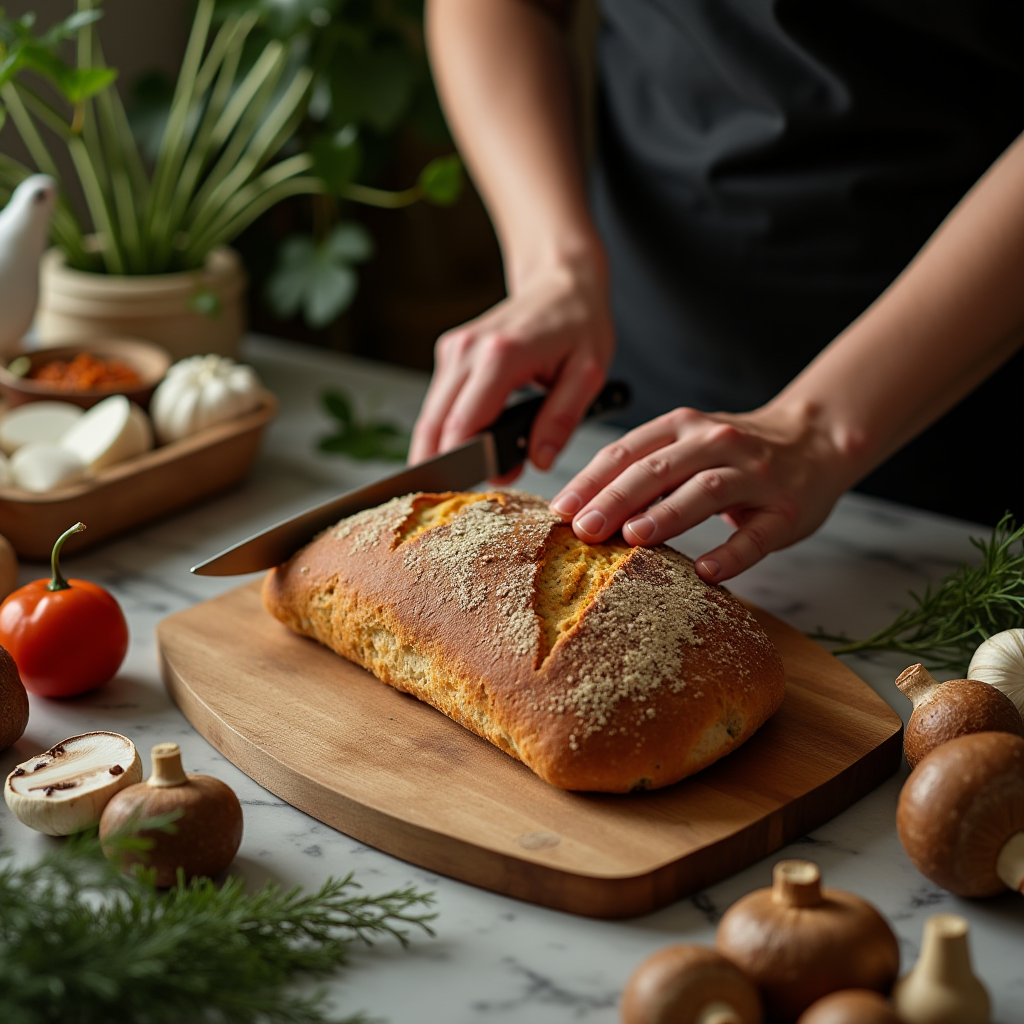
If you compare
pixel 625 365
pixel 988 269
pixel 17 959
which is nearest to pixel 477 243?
pixel 625 365

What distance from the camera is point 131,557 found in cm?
165

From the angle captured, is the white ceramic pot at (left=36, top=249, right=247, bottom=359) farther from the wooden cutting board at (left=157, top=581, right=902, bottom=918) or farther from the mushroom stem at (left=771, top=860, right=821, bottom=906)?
the mushroom stem at (left=771, top=860, right=821, bottom=906)

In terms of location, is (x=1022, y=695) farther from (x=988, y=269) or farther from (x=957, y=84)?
(x=957, y=84)

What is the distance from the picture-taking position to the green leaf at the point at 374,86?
2.39 meters

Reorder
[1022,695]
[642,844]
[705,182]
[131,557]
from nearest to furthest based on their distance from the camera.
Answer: [642,844]
[1022,695]
[131,557]
[705,182]

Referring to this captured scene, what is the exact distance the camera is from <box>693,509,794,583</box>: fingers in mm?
1292

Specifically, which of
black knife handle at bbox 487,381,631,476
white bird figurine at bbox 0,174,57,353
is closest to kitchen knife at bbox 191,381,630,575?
black knife handle at bbox 487,381,631,476

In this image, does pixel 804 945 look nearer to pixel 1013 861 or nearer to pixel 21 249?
pixel 1013 861

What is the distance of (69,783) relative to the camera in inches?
41.1

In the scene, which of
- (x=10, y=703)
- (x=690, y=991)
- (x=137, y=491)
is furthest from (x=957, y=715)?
(x=137, y=491)

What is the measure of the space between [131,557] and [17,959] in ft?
3.04

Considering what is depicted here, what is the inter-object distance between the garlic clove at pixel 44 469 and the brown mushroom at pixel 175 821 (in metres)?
0.74

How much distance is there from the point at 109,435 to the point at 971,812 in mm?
1283

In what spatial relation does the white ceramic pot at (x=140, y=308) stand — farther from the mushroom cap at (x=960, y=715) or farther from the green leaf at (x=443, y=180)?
the mushroom cap at (x=960, y=715)
